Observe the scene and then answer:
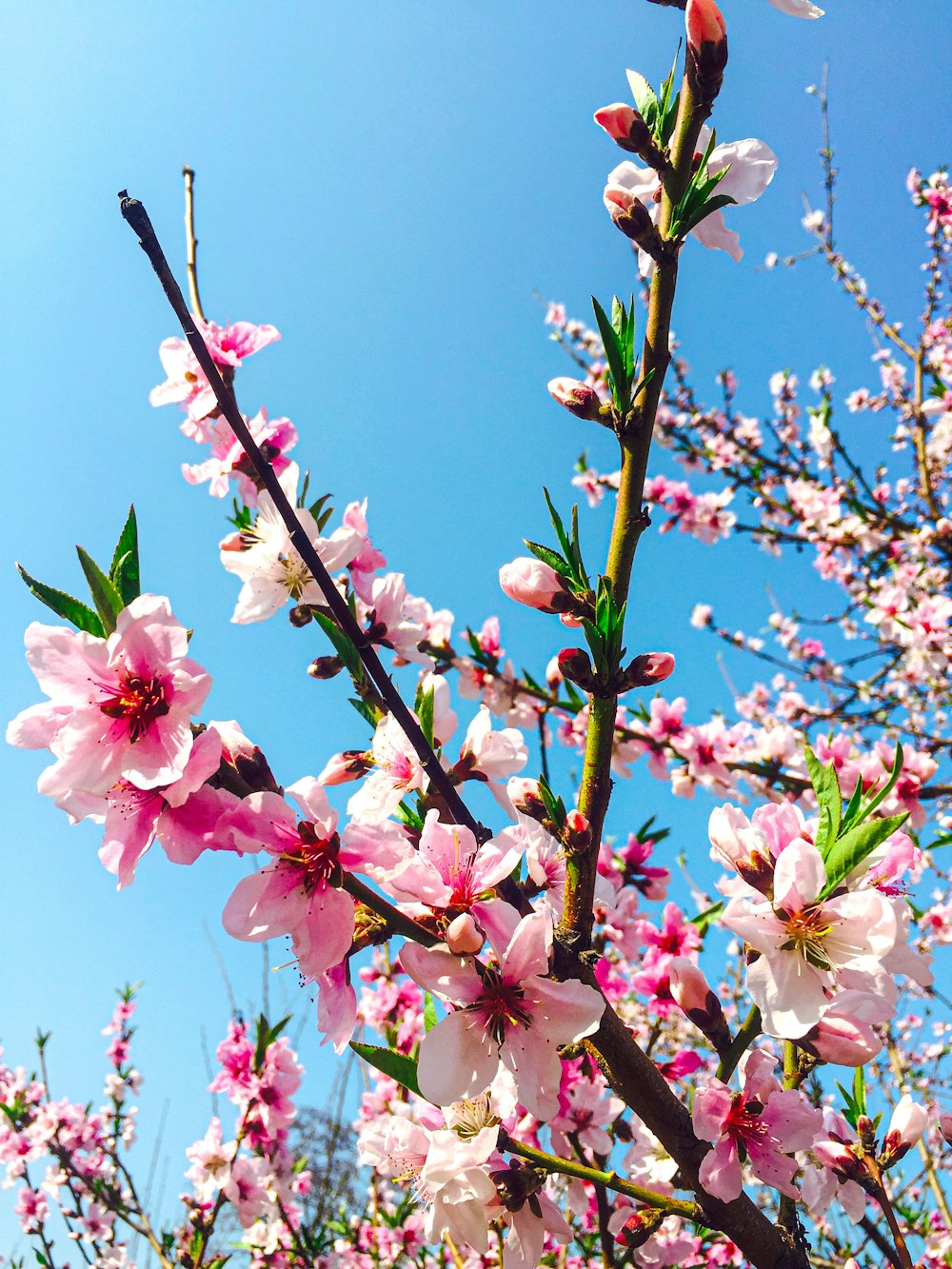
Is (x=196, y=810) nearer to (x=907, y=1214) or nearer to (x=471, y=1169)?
(x=471, y=1169)

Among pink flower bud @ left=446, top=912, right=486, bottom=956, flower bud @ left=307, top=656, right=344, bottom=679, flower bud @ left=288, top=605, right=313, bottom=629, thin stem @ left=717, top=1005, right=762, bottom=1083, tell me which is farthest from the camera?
flower bud @ left=288, top=605, right=313, bottom=629

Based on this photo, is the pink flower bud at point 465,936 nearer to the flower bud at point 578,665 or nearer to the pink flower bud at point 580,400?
the flower bud at point 578,665

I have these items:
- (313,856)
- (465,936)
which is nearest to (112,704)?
(313,856)

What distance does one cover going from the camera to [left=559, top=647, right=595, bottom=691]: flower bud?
1.15 metres

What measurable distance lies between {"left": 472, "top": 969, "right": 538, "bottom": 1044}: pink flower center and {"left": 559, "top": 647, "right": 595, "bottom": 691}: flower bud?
1.39 feet

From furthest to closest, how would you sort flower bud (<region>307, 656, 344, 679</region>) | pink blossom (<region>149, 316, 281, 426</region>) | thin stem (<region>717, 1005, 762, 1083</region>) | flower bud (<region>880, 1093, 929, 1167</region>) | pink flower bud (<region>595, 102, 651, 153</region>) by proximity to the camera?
pink blossom (<region>149, 316, 281, 426</region>), flower bud (<region>307, 656, 344, 679</region>), flower bud (<region>880, 1093, 929, 1167</region>), thin stem (<region>717, 1005, 762, 1083</region>), pink flower bud (<region>595, 102, 651, 153</region>)

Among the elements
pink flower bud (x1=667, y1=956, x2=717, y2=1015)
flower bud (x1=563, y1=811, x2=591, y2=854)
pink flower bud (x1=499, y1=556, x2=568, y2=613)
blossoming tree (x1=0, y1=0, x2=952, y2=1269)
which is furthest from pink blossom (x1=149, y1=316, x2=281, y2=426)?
pink flower bud (x1=667, y1=956, x2=717, y2=1015)

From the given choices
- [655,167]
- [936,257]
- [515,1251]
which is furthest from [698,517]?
[515,1251]

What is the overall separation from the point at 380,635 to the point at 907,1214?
129 inches

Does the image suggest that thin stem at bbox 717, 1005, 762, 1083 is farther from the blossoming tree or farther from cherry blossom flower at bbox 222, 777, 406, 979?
cherry blossom flower at bbox 222, 777, 406, 979

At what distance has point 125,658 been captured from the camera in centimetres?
96

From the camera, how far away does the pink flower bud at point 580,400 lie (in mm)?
1289

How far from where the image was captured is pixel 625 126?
3.99 ft

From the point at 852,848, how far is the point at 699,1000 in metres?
0.45
